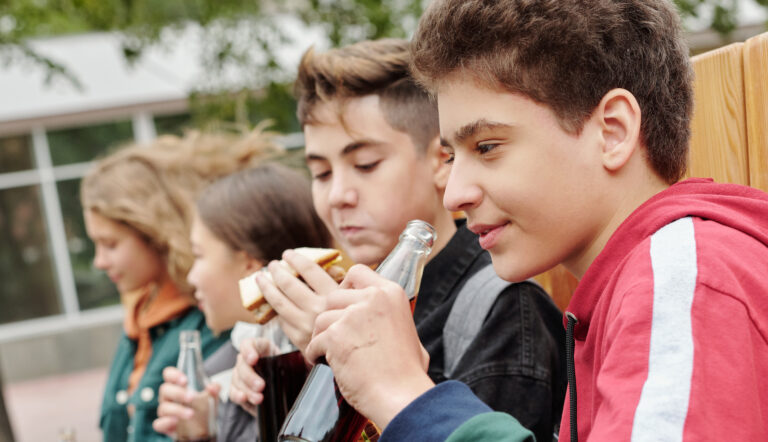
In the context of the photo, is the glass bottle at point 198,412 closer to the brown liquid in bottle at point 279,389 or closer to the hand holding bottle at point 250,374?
the hand holding bottle at point 250,374

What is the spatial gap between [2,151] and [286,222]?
11.6 m

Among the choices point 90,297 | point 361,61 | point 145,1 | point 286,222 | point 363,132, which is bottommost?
point 90,297

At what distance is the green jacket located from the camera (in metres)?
3.26

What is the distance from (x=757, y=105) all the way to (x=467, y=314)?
0.77m

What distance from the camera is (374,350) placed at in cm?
113

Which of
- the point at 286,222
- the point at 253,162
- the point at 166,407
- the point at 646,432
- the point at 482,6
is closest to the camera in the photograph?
the point at 646,432

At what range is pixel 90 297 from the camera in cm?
1343

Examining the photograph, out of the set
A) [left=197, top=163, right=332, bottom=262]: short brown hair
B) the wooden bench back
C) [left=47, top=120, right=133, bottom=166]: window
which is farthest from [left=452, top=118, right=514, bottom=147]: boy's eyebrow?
[left=47, top=120, right=133, bottom=166]: window

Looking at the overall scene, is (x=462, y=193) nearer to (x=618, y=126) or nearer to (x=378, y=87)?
(x=618, y=126)

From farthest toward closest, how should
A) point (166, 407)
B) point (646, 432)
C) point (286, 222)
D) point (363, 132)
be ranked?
point (286, 222)
point (166, 407)
point (363, 132)
point (646, 432)

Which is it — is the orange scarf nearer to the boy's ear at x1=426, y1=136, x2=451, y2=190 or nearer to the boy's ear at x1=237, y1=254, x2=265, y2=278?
the boy's ear at x1=237, y1=254, x2=265, y2=278

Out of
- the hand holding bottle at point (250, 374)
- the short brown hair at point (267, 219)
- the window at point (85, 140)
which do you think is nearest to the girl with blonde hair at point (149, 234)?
the short brown hair at point (267, 219)

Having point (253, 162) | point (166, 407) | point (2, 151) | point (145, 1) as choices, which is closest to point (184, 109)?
point (2, 151)

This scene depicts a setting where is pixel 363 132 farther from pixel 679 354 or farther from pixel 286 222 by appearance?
pixel 679 354
